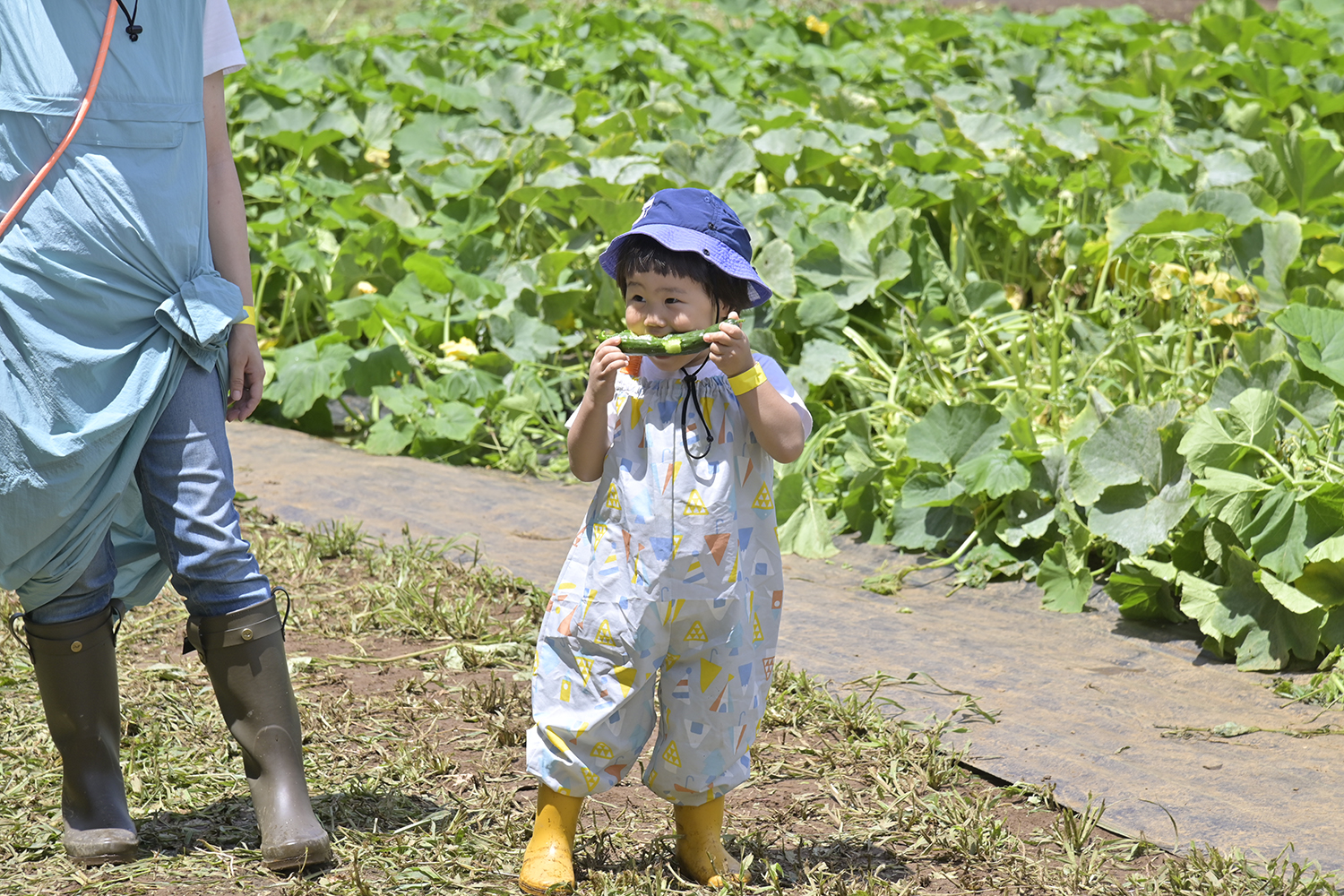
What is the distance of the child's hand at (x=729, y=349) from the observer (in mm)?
1752

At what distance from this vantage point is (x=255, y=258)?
17.6 ft

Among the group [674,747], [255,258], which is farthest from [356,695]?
[255,258]

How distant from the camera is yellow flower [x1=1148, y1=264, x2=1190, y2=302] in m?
4.12

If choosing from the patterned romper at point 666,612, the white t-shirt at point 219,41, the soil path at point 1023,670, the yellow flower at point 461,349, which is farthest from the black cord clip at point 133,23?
the yellow flower at point 461,349

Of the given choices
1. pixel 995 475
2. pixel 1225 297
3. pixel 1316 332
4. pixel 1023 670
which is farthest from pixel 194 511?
pixel 1225 297

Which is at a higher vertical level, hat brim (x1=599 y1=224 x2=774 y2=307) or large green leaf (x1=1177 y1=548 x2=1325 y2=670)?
hat brim (x1=599 y1=224 x2=774 y2=307)

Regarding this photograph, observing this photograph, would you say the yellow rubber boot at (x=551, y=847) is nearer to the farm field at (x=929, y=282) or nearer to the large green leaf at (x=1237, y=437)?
the farm field at (x=929, y=282)

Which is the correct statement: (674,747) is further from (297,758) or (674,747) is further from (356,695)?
(356,695)

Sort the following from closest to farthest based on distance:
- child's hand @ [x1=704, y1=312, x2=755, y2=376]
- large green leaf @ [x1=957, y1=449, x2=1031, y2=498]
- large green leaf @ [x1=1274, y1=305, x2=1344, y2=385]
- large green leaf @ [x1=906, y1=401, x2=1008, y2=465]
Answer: child's hand @ [x1=704, y1=312, x2=755, y2=376] < large green leaf @ [x1=1274, y1=305, x2=1344, y2=385] < large green leaf @ [x1=957, y1=449, x2=1031, y2=498] < large green leaf @ [x1=906, y1=401, x2=1008, y2=465]

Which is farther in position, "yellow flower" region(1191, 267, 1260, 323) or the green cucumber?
"yellow flower" region(1191, 267, 1260, 323)

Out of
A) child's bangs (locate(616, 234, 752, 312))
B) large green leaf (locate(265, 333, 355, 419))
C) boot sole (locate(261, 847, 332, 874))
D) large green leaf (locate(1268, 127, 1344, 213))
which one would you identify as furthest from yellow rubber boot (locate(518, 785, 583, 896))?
large green leaf (locate(1268, 127, 1344, 213))

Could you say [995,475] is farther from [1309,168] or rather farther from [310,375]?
[310,375]

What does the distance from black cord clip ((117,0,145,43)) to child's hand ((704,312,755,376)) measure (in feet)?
2.77

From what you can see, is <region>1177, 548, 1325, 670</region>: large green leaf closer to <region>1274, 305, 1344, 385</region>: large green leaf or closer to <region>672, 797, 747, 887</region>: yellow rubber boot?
<region>1274, 305, 1344, 385</region>: large green leaf
